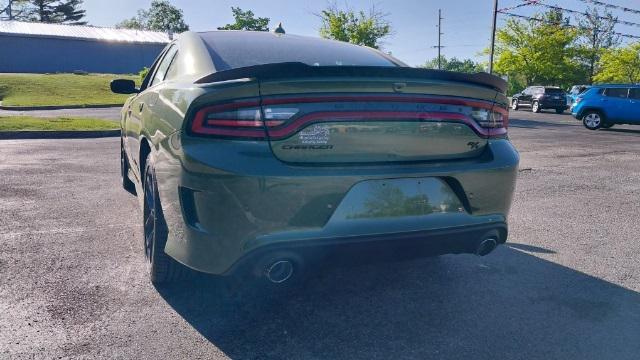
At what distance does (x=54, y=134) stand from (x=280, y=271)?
10688 millimetres

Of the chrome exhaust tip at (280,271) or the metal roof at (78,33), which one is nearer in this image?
the chrome exhaust tip at (280,271)

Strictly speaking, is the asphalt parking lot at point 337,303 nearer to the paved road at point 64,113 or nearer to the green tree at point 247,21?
the paved road at point 64,113

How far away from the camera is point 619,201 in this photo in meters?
6.02

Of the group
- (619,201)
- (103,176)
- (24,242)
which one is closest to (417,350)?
(24,242)

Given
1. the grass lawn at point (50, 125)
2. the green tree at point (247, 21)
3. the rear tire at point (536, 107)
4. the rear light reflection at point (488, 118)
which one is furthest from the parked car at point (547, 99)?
the green tree at point (247, 21)

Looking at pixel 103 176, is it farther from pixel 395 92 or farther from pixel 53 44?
pixel 53 44

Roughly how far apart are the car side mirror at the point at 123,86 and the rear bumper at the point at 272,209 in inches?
100

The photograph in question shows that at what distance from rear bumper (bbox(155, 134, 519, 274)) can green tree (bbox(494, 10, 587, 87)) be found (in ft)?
155

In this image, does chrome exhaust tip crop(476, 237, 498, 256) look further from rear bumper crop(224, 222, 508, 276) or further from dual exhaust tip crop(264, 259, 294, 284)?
dual exhaust tip crop(264, 259, 294, 284)

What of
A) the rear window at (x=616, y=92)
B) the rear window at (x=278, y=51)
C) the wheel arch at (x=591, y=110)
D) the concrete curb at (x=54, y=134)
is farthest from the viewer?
the wheel arch at (x=591, y=110)

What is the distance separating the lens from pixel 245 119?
93.4 inches

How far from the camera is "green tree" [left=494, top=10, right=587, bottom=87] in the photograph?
4484 centimetres

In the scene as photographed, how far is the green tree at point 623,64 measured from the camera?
149ft

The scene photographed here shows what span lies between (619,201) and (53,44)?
57507 millimetres
